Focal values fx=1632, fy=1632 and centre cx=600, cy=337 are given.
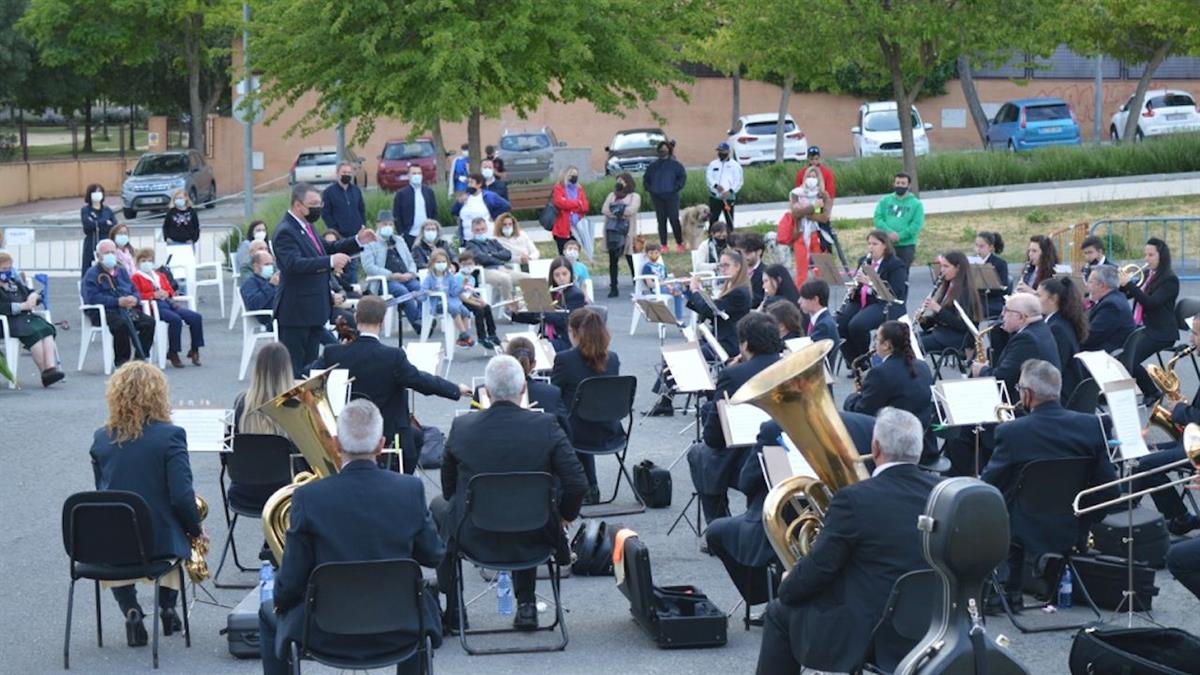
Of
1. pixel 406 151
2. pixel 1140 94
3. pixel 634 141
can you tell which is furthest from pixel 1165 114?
pixel 406 151

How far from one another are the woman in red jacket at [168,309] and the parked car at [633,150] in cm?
1979

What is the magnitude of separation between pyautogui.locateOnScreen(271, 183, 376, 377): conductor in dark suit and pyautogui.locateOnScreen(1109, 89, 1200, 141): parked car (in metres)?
30.5

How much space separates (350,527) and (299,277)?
7292 mm

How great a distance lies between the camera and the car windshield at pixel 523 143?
36.4 m

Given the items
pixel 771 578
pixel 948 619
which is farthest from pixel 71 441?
pixel 948 619

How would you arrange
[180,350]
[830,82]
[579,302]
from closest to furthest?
[579,302] → [180,350] → [830,82]

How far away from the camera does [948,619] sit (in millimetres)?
4613

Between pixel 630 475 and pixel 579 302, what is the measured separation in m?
3.97

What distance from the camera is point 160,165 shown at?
39.2 meters

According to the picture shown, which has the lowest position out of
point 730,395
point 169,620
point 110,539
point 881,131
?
point 169,620

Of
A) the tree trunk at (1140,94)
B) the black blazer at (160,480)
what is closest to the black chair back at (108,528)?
the black blazer at (160,480)

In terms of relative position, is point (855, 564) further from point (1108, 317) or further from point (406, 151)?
point (406, 151)

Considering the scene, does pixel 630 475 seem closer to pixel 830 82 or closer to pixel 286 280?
pixel 286 280

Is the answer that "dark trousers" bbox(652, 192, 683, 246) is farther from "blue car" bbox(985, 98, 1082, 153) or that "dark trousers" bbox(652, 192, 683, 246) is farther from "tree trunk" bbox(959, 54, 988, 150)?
"tree trunk" bbox(959, 54, 988, 150)
